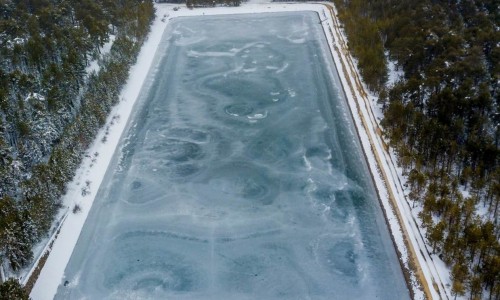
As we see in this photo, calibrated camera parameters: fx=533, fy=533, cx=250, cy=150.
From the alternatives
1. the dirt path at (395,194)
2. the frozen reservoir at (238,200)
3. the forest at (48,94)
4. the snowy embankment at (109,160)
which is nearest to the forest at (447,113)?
the dirt path at (395,194)

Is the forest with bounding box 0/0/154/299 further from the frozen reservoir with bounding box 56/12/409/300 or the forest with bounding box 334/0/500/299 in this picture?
the forest with bounding box 334/0/500/299

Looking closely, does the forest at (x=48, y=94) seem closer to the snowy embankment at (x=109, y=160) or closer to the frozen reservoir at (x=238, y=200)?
the snowy embankment at (x=109, y=160)

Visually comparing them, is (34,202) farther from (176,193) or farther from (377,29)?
(377,29)

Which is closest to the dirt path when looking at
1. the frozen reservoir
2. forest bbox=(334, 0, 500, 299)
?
forest bbox=(334, 0, 500, 299)

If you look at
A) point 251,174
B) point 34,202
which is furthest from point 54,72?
point 251,174

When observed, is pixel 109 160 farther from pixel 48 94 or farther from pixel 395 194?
pixel 395 194

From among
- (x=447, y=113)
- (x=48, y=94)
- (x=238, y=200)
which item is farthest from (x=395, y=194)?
(x=48, y=94)

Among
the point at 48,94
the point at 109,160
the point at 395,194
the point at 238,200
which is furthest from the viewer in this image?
the point at 48,94

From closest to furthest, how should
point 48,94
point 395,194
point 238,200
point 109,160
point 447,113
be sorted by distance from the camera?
point 395,194 → point 238,200 → point 447,113 → point 109,160 → point 48,94
